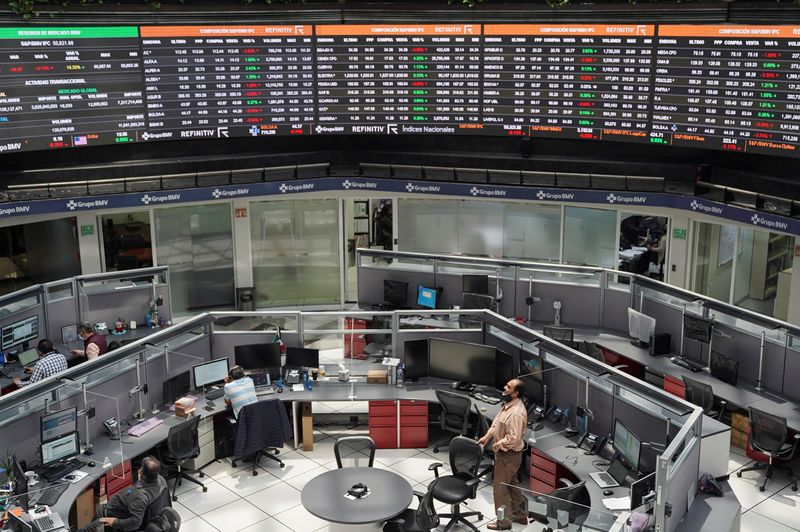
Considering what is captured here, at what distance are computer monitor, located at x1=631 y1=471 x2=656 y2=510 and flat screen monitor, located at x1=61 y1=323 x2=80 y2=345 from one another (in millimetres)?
7274

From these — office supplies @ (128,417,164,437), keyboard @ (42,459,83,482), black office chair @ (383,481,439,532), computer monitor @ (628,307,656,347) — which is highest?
computer monitor @ (628,307,656,347)

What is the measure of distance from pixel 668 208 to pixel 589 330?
2.73 meters

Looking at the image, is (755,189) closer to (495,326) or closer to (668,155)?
(668,155)

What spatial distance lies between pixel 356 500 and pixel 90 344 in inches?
169

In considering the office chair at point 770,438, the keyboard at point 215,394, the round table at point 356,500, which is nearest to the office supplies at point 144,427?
the keyboard at point 215,394

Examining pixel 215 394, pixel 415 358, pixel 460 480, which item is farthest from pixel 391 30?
pixel 460 480

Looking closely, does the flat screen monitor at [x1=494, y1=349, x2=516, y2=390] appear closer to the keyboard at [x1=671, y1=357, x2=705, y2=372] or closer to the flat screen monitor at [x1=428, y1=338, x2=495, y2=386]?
the flat screen monitor at [x1=428, y1=338, x2=495, y2=386]

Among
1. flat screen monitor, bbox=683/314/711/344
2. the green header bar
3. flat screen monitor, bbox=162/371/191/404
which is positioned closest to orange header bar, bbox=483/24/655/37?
flat screen monitor, bbox=683/314/711/344

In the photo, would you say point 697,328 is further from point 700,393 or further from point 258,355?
point 258,355

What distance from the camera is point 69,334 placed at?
1117 centimetres

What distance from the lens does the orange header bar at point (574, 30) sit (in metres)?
12.3

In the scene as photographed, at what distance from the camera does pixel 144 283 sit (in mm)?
11852

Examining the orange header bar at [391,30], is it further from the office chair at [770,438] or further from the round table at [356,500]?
the round table at [356,500]

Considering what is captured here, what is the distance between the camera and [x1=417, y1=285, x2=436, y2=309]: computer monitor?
1204 cm
